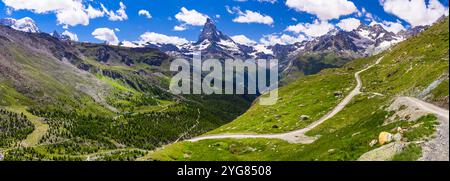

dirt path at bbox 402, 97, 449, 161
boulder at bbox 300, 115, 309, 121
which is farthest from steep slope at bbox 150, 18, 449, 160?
dirt path at bbox 402, 97, 449, 161

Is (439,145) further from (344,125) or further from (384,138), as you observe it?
(344,125)

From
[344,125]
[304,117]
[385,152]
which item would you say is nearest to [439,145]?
[385,152]

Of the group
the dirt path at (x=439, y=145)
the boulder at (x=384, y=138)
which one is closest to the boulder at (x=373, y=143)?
the boulder at (x=384, y=138)

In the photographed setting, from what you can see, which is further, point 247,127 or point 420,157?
point 247,127

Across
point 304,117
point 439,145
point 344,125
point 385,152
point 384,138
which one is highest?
point 304,117

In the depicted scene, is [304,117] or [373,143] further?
[304,117]

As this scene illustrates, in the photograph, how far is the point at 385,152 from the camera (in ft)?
179

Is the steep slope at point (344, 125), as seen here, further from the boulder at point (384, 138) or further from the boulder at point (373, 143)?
the boulder at point (384, 138)

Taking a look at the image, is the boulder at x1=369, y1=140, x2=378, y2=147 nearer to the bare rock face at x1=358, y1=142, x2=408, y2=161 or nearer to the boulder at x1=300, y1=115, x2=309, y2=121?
the bare rock face at x1=358, y1=142, x2=408, y2=161

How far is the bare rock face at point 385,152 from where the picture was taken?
53.3m
